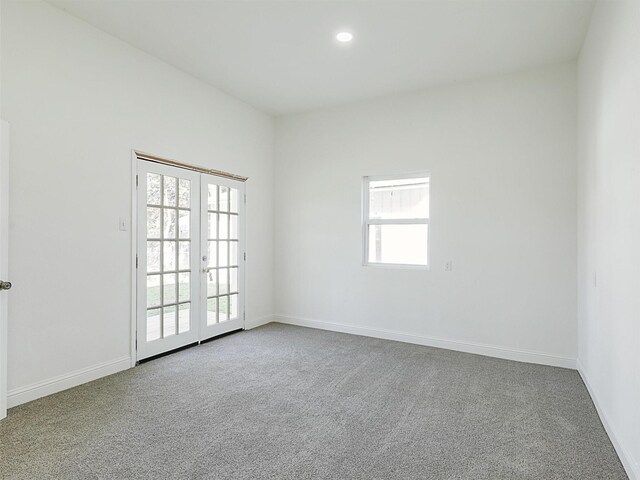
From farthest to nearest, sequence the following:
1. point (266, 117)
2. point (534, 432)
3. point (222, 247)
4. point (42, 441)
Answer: point (266, 117) → point (222, 247) → point (534, 432) → point (42, 441)

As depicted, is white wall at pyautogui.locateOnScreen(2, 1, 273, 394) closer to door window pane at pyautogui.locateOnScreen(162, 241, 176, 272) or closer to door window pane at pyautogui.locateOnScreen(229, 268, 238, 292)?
door window pane at pyautogui.locateOnScreen(162, 241, 176, 272)

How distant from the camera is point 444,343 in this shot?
175 inches

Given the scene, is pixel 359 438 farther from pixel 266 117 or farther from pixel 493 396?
pixel 266 117

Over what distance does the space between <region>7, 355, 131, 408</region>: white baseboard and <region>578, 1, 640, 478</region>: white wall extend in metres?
3.86

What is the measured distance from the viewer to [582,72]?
3.54 m

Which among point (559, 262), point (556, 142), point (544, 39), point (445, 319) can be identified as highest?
point (544, 39)

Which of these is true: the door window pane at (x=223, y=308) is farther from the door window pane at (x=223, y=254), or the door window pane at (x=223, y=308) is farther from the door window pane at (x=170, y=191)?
the door window pane at (x=170, y=191)

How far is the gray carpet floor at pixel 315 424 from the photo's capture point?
6.92 ft

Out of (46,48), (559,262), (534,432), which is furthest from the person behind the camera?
(559,262)

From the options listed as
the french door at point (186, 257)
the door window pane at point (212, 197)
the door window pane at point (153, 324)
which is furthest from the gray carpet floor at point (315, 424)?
the door window pane at point (212, 197)

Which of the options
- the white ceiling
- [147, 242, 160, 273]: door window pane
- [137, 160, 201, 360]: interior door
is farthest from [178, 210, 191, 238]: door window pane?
the white ceiling

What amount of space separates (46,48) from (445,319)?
15.2 feet

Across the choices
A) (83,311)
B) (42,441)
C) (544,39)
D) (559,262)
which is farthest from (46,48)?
(559,262)

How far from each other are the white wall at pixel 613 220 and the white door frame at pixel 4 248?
386 centimetres
